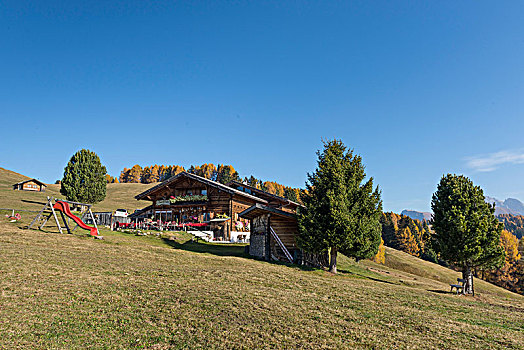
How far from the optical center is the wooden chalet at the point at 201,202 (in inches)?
1618

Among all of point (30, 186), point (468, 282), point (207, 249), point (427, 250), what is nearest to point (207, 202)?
point (207, 249)

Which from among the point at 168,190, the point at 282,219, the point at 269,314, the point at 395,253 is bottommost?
the point at 395,253

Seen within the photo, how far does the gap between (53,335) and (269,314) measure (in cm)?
614

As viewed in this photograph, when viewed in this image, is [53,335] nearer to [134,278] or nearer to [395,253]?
[134,278]

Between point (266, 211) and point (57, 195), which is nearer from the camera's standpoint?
point (266, 211)

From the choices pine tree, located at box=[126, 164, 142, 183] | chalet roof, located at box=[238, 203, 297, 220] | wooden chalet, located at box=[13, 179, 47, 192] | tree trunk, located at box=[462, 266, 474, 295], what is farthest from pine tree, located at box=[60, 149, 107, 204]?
pine tree, located at box=[126, 164, 142, 183]

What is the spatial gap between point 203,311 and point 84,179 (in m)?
57.7

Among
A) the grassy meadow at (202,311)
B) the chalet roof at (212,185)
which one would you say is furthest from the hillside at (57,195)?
the grassy meadow at (202,311)

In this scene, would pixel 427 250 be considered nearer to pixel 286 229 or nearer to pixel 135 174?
pixel 286 229

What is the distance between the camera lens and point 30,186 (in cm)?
8200

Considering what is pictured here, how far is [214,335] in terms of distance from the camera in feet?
29.3

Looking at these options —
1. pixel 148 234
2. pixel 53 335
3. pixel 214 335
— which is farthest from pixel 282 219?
pixel 53 335

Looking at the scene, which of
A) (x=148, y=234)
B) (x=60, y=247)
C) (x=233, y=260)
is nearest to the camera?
(x=60, y=247)

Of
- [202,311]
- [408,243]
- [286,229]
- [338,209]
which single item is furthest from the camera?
[408,243]
